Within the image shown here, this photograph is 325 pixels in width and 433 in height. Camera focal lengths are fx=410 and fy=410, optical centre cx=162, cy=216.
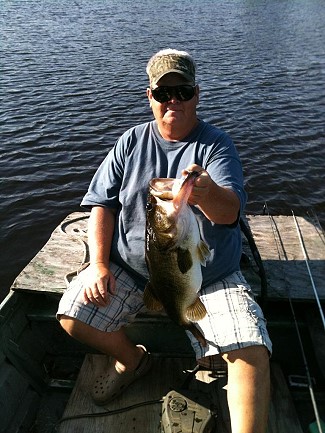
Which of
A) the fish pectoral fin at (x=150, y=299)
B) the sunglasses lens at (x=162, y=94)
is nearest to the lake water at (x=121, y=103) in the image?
the fish pectoral fin at (x=150, y=299)

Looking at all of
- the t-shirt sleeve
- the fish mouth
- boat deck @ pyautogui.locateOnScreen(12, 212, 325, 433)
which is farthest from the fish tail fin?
the t-shirt sleeve

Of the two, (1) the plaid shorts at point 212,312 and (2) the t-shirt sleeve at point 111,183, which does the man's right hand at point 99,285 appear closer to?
(1) the plaid shorts at point 212,312

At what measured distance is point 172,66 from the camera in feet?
10.3

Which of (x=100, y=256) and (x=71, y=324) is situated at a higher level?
(x=100, y=256)

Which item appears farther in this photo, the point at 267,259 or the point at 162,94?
the point at 267,259

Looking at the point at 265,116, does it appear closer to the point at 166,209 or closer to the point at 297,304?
the point at 297,304

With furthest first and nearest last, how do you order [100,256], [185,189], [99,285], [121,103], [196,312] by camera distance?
[121,103], [100,256], [99,285], [196,312], [185,189]

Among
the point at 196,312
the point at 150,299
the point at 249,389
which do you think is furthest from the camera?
the point at 150,299

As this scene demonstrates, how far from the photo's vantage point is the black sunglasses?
316 cm

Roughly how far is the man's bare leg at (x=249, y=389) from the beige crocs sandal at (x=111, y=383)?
1069 millimetres

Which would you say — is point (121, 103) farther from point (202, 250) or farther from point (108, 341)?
point (202, 250)

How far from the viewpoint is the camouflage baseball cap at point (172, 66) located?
124 inches

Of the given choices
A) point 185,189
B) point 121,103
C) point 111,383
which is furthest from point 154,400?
point 121,103

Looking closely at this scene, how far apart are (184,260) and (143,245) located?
66 cm
